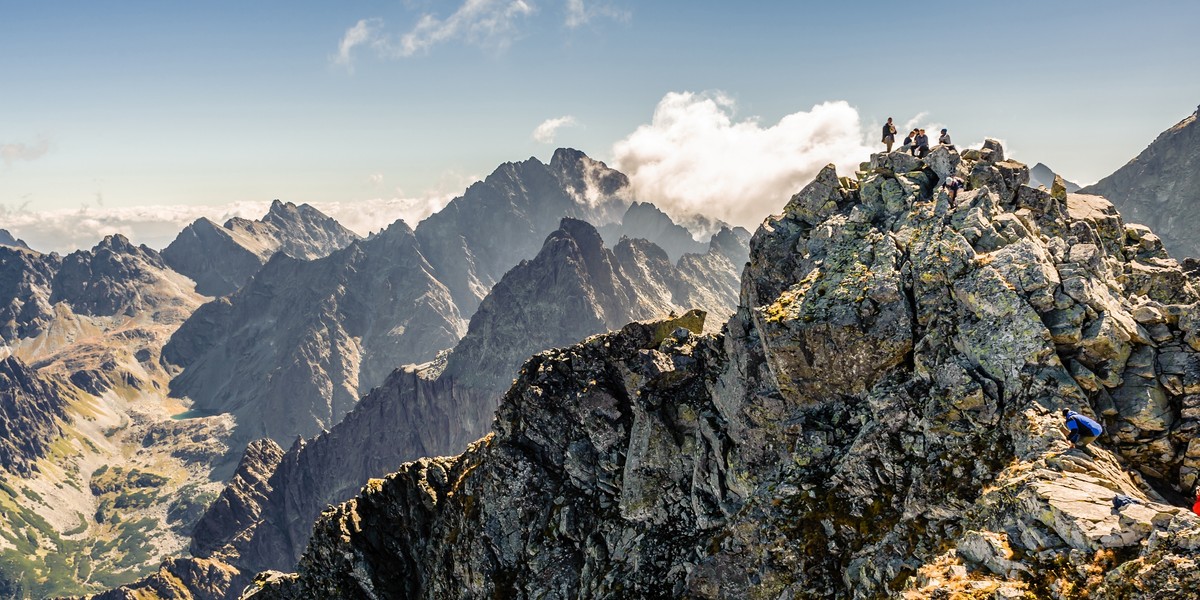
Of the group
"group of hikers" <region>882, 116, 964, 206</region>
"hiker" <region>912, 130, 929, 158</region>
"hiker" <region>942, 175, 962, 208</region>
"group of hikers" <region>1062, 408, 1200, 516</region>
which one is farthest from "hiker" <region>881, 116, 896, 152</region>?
"group of hikers" <region>1062, 408, 1200, 516</region>

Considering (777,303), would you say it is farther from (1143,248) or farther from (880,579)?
(1143,248)

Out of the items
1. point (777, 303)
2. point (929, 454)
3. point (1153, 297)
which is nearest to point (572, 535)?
point (777, 303)

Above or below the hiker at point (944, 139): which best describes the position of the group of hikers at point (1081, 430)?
below

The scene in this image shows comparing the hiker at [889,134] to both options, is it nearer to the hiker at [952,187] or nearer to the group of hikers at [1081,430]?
the hiker at [952,187]

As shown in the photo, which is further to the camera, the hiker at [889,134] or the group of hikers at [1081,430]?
the hiker at [889,134]

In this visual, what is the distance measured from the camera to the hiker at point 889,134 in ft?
149

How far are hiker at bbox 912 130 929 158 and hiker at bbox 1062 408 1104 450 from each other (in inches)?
1010

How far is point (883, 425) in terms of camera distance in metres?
27.9

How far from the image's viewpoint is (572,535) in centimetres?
4438

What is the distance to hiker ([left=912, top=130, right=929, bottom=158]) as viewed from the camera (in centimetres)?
4204

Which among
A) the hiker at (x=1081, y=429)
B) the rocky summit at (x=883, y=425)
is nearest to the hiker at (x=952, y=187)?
the rocky summit at (x=883, y=425)

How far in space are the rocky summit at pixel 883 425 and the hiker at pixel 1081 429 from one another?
68 cm

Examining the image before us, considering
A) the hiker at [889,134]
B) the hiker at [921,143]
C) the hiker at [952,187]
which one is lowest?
the hiker at [952,187]

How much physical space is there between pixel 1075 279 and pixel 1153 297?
12.2 metres
